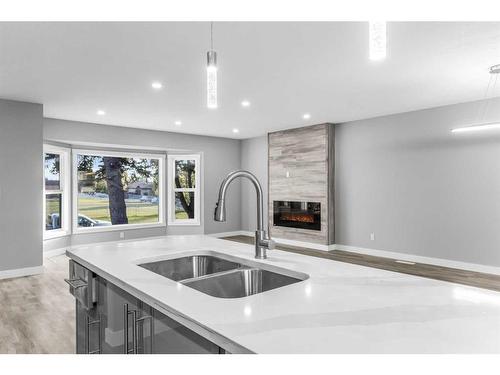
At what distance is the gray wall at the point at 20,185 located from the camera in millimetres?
4598

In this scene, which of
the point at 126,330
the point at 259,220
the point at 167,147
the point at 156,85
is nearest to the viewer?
the point at 126,330

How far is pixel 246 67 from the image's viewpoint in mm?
3465

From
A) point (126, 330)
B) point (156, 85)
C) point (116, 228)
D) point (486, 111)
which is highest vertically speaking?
point (156, 85)

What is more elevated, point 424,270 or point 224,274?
point 224,274

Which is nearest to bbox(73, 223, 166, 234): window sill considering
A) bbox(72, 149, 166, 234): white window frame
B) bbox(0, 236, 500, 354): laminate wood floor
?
bbox(72, 149, 166, 234): white window frame

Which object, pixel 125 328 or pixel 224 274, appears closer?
pixel 125 328

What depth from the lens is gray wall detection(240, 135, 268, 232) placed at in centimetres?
806

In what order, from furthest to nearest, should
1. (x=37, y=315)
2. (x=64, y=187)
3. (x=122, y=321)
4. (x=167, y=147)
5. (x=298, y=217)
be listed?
1. (x=167, y=147)
2. (x=298, y=217)
3. (x=64, y=187)
4. (x=37, y=315)
5. (x=122, y=321)

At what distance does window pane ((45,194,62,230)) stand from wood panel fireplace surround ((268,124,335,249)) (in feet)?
13.8

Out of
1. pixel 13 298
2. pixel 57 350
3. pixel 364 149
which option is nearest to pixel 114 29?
pixel 57 350

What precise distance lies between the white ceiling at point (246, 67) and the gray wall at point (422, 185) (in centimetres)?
46

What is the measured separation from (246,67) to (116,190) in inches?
195

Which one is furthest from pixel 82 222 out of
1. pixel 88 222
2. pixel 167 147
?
pixel 167 147

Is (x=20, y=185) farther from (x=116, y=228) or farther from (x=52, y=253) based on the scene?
(x=116, y=228)
